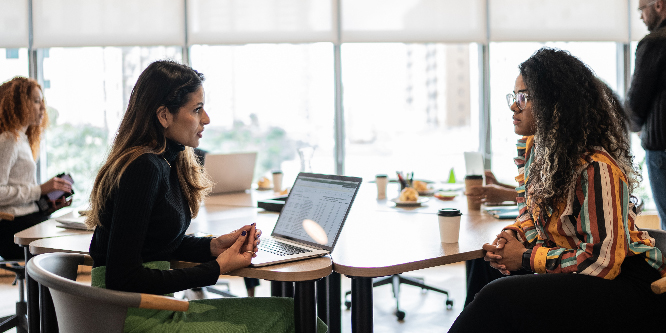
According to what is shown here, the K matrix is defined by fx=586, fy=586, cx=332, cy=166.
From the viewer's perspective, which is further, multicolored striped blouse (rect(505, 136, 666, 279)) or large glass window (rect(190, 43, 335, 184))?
large glass window (rect(190, 43, 335, 184))

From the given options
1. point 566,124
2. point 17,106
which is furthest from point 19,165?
point 566,124

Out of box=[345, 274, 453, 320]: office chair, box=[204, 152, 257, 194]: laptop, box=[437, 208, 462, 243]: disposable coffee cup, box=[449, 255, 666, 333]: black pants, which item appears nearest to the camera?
box=[449, 255, 666, 333]: black pants

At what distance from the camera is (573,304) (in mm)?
1440

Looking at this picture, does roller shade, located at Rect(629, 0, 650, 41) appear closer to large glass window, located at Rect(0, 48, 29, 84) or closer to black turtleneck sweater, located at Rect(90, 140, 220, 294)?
black turtleneck sweater, located at Rect(90, 140, 220, 294)

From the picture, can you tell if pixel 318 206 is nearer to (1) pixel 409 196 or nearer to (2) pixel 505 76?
(1) pixel 409 196

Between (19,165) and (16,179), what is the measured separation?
2.8 inches

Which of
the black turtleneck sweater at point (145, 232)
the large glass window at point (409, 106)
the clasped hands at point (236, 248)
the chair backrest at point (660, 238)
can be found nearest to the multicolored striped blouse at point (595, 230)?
the chair backrest at point (660, 238)

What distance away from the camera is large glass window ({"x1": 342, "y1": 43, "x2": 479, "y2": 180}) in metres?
4.77

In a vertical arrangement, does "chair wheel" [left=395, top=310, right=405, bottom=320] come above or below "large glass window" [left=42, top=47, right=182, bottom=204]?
below

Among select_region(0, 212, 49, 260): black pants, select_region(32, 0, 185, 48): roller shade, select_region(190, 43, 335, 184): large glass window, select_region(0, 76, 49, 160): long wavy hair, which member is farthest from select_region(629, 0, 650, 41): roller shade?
select_region(0, 212, 49, 260): black pants

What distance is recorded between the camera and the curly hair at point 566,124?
5.09 ft

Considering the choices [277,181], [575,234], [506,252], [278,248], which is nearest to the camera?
[575,234]

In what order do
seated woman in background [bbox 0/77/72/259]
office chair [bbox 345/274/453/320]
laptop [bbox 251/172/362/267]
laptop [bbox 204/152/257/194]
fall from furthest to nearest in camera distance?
office chair [bbox 345/274/453/320] < laptop [bbox 204/152/257/194] < seated woman in background [bbox 0/77/72/259] < laptop [bbox 251/172/362/267]

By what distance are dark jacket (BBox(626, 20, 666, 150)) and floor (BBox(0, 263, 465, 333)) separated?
147cm
